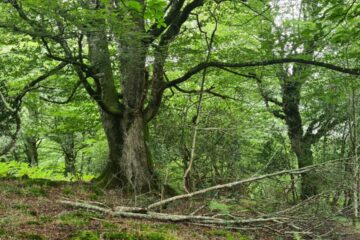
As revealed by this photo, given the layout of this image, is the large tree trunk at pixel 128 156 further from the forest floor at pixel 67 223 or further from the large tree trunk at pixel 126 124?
the forest floor at pixel 67 223

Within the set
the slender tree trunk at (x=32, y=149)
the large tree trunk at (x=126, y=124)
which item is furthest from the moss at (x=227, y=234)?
the slender tree trunk at (x=32, y=149)

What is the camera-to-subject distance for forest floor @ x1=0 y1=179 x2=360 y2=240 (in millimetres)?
4777

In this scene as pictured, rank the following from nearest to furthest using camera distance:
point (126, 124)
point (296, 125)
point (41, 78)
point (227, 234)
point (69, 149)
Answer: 1. point (227, 234)
2. point (41, 78)
3. point (126, 124)
4. point (296, 125)
5. point (69, 149)

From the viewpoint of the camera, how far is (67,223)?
525cm

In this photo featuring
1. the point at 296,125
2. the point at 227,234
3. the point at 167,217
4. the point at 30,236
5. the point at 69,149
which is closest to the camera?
the point at 30,236

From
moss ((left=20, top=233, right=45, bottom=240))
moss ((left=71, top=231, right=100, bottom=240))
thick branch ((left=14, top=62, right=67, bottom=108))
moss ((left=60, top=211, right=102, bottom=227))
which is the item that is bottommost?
moss ((left=71, top=231, right=100, bottom=240))

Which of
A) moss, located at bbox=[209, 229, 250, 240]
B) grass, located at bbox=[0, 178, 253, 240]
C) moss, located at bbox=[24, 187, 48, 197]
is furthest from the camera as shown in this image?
moss, located at bbox=[24, 187, 48, 197]

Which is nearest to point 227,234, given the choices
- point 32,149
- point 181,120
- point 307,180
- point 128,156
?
point 128,156

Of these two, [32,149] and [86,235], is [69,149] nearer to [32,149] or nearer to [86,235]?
[32,149]

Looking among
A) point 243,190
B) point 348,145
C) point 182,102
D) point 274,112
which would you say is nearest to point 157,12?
point 243,190

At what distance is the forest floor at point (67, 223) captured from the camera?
4.78m

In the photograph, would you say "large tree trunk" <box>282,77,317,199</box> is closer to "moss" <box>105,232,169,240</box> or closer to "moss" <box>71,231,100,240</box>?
"moss" <box>105,232,169,240</box>

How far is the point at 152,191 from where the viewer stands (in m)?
8.55

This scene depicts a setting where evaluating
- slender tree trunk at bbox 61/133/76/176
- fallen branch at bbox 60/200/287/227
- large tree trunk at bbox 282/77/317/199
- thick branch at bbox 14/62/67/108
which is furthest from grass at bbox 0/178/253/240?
slender tree trunk at bbox 61/133/76/176
